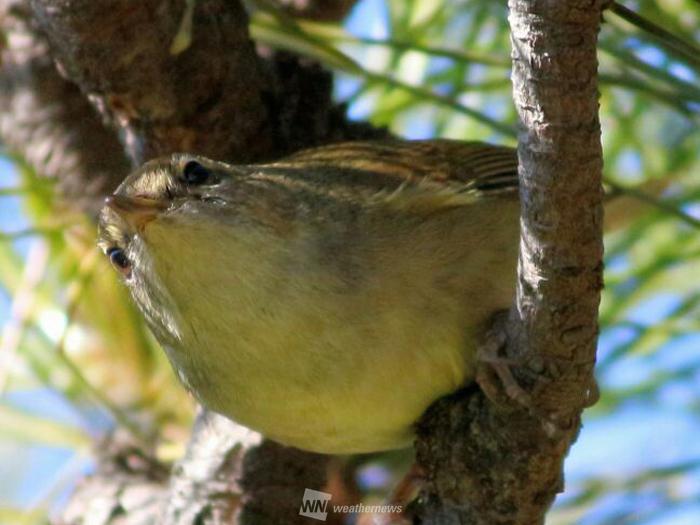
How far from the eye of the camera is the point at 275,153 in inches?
124

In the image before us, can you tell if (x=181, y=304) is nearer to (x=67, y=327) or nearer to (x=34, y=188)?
(x=67, y=327)

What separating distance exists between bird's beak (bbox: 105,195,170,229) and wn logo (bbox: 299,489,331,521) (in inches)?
39.6

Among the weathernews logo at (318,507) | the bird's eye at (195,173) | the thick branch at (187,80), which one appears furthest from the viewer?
the weathernews logo at (318,507)

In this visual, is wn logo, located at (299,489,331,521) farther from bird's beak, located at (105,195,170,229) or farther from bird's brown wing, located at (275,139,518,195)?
bird's beak, located at (105,195,170,229)

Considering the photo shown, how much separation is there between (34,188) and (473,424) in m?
1.57

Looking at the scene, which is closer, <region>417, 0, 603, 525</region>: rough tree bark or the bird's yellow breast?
<region>417, 0, 603, 525</region>: rough tree bark

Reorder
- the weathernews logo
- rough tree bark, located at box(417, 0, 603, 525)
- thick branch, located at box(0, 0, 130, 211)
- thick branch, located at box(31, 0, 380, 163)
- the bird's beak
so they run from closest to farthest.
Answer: rough tree bark, located at box(417, 0, 603, 525), the bird's beak, thick branch, located at box(31, 0, 380, 163), the weathernews logo, thick branch, located at box(0, 0, 130, 211)

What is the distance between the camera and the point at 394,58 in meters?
3.19

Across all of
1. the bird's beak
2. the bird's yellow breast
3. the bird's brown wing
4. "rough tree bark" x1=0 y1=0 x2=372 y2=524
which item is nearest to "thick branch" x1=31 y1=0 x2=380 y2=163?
"rough tree bark" x1=0 y1=0 x2=372 y2=524

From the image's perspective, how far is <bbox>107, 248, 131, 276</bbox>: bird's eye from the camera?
8.27ft

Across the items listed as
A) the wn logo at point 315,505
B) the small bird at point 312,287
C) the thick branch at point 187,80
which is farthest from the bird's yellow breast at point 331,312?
the wn logo at point 315,505

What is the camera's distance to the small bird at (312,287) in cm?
234

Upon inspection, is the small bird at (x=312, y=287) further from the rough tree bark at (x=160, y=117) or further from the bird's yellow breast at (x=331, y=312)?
the rough tree bark at (x=160, y=117)

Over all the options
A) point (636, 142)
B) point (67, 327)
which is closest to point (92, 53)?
point (67, 327)
